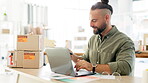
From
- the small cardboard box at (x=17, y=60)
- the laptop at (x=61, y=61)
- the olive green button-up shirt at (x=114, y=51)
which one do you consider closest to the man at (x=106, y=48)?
the olive green button-up shirt at (x=114, y=51)

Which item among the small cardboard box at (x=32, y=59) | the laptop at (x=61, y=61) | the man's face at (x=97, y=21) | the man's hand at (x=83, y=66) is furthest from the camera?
the man's face at (x=97, y=21)

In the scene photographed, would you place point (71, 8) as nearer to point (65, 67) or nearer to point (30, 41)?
point (30, 41)

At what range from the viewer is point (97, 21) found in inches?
76.4

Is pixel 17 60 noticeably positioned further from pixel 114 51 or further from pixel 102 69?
pixel 114 51

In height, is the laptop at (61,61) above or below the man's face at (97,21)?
below

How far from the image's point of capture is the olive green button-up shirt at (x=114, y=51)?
1.70 metres

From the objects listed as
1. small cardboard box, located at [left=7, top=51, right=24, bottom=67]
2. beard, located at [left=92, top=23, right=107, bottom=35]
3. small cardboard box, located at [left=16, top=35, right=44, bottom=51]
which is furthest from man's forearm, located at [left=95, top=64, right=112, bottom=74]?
small cardboard box, located at [left=7, top=51, right=24, bottom=67]

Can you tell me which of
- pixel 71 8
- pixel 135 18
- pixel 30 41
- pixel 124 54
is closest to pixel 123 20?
pixel 135 18

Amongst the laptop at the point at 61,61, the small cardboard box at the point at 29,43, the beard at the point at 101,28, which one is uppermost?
the beard at the point at 101,28

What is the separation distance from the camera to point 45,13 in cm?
467

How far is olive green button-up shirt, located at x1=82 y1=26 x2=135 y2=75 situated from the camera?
1697 mm

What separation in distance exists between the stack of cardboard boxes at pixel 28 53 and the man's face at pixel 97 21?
57cm

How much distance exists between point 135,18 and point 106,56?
2.16m

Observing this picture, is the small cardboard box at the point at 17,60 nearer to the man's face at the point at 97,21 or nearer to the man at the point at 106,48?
the man at the point at 106,48
